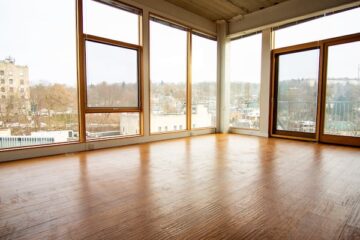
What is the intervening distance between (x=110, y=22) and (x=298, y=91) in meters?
4.52

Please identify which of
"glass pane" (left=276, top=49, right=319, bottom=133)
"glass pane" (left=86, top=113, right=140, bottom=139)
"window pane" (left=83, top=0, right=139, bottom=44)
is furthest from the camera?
"glass pane" (left=276, top=49, right=319, bottom=133)

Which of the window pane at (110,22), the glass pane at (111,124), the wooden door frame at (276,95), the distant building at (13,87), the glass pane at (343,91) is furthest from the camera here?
the wooden door frame at (276,95)

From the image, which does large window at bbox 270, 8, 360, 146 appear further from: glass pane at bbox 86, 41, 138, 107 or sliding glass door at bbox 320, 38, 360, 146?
glass pane at bbox 86, 41, 138, 107

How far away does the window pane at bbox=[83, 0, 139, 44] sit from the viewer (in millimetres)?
4074

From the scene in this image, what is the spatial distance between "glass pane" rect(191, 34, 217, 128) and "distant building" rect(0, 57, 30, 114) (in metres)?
3.78

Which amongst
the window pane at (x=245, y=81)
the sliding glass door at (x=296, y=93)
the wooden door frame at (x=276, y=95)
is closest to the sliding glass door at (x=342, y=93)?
the sliding glass door at (x=296, y=93)

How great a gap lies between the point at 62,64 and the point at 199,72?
348cm

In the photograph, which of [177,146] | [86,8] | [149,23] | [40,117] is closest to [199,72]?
[149,23]

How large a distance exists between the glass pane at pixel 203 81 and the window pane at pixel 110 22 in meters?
1.85

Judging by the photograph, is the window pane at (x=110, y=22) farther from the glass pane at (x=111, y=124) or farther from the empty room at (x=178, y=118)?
the glass pane at (x=111, y=124)

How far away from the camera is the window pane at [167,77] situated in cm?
512

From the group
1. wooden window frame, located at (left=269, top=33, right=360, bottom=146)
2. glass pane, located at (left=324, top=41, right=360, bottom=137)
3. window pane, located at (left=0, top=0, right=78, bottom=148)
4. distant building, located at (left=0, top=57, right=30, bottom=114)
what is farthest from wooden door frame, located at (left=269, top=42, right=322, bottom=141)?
distant building, located at (left=0, top=57, right=30, bottom=114)

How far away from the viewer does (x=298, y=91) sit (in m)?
5.28

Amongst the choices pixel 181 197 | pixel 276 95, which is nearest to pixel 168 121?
pixel 276 95
